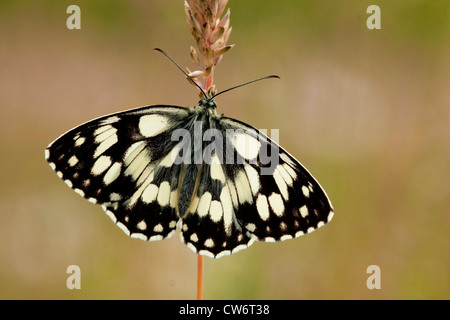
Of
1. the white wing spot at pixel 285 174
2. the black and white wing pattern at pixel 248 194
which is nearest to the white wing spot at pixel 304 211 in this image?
the black and white wing pattern at pixel 248 194

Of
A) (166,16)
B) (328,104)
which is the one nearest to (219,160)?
(328,104)

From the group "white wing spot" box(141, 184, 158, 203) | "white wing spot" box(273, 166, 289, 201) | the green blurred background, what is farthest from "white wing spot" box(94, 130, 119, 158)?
the green blurred background

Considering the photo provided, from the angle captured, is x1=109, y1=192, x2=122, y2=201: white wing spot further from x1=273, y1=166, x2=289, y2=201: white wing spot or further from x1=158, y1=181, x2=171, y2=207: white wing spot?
x1=273, y1=166, x2=289, y2=201: white wing spot

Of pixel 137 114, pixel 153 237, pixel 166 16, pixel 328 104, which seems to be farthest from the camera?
pixel 166 16

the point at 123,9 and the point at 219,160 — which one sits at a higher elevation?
the point at 123,9

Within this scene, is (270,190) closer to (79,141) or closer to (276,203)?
(276,203)
